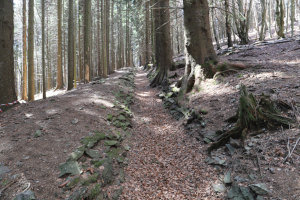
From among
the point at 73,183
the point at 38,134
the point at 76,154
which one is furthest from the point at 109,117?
the point at 73,183

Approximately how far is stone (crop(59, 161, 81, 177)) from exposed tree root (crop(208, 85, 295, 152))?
8.82 feet

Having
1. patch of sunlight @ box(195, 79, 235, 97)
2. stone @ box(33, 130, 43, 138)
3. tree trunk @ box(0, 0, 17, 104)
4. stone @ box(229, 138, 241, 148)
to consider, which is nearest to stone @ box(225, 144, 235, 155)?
stone @ box(229, 138, 241, 148)

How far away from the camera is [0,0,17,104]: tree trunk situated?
5539 mm

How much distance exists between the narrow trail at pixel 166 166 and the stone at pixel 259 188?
0.66 metres

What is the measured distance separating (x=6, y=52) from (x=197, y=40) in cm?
628

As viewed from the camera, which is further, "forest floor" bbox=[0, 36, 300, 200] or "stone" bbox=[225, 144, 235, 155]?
"stone" bbox=[225, 144, 235, 155]

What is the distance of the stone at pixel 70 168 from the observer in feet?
10.5

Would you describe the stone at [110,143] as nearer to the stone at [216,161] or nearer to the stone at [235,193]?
the stone at [216,161]

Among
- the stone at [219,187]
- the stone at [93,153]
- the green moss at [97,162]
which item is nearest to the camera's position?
the stone at [219,187]

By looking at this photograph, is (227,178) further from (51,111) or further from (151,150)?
(51,111)

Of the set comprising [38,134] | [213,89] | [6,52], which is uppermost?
[6,52]

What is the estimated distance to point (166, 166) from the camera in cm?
412

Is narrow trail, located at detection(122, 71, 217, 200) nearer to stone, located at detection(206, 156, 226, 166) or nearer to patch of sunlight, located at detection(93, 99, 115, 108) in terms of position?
stone, located at detection(206, 156, 226, 166)

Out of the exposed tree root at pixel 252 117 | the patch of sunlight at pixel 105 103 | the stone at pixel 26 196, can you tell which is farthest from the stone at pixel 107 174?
the patch of sunlight at pixel 105 103
